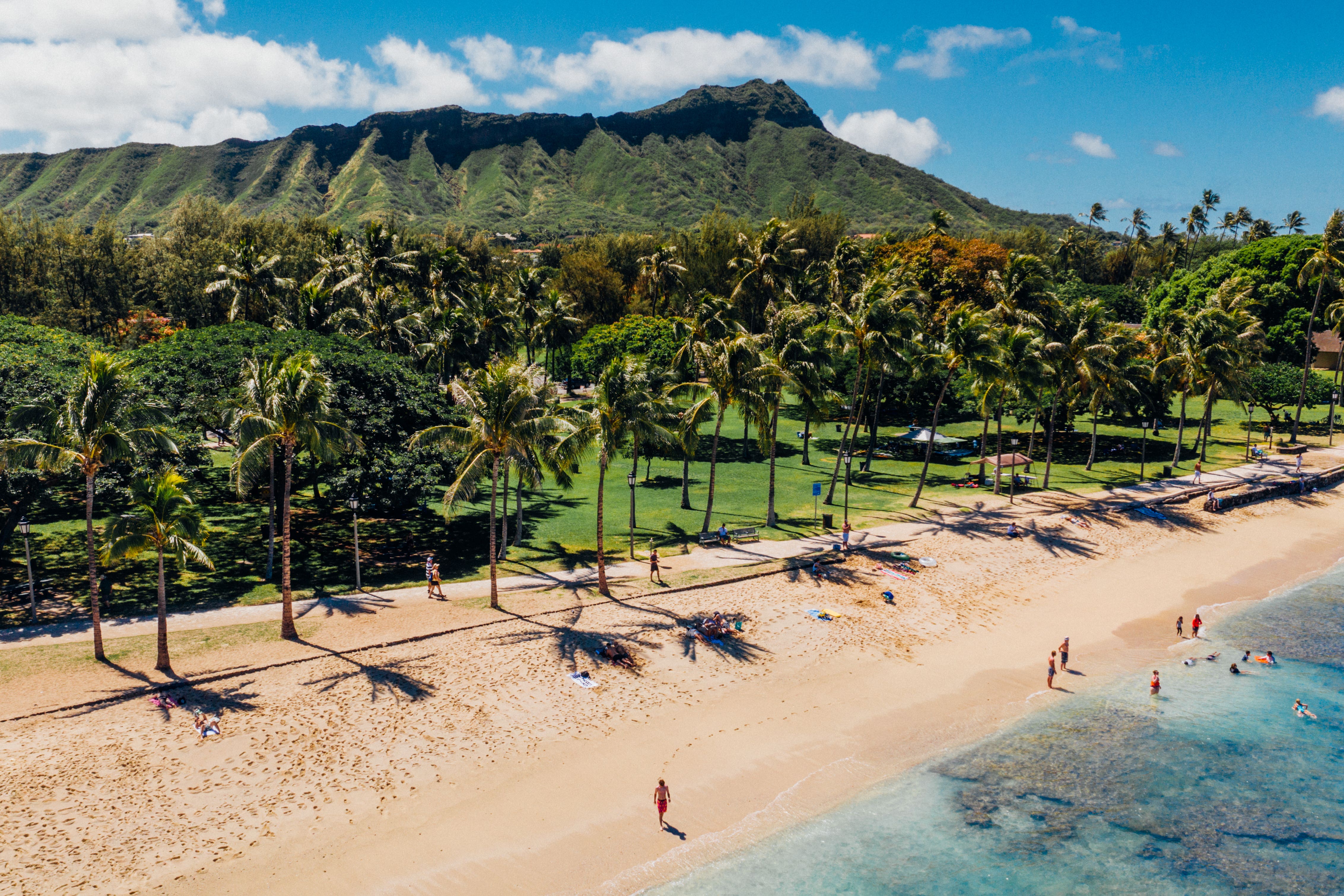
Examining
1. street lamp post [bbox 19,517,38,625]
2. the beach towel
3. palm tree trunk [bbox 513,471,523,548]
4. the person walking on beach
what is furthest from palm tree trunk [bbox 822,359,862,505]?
street lamp post [bbox 19,517,38,625]

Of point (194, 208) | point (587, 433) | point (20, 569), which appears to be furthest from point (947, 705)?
point (194, 208)

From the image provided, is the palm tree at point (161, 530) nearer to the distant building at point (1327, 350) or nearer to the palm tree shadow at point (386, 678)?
the palm tree shadow at point (386, 678)

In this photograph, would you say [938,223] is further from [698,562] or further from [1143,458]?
[698,562]

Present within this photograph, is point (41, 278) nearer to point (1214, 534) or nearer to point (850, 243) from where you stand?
point (850, 243)

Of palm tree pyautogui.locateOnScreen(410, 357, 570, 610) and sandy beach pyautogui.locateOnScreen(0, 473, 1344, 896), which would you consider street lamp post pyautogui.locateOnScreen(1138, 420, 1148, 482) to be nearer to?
sandy beach pyautogui.locateOnScreen(0, 473, 1344, 896)

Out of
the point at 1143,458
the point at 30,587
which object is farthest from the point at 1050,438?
the point at 30,587
